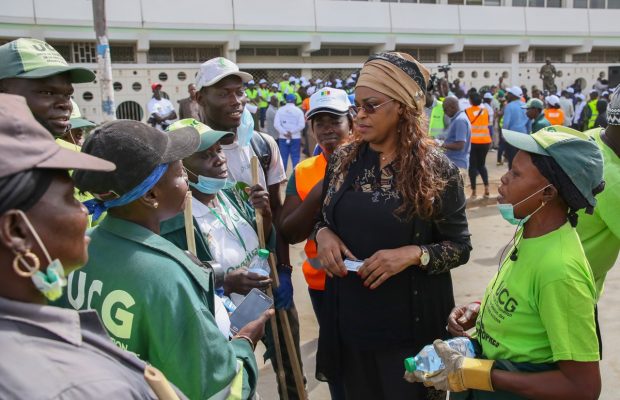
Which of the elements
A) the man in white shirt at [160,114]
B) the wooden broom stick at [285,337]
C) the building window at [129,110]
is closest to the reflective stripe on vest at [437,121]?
the man in white shirt at [160,114]

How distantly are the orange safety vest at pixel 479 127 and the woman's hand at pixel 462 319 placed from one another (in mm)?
7676

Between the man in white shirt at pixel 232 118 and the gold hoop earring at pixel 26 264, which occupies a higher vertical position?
the man in white shirt at pixel 232 118

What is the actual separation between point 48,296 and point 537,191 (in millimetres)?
1675

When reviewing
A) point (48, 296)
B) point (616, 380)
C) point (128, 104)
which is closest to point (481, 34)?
point (128, 104)

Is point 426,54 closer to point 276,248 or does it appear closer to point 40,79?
point 276,248

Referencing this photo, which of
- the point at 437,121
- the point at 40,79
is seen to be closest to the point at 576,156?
the point at 40,79

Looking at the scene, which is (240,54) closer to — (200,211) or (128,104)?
(128,104)

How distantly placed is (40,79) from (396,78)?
5.71 ft

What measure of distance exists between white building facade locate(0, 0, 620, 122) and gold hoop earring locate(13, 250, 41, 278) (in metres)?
22.2

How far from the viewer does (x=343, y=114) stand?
344cm

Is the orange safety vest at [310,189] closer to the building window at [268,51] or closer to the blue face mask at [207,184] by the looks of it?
the blue face mask at [207,184]

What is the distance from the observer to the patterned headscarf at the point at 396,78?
2400 mm

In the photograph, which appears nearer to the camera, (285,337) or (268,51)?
(285,337)

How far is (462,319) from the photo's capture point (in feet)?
7.75
